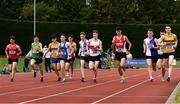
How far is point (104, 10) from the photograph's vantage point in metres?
77.3

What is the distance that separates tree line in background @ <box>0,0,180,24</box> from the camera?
76688mm

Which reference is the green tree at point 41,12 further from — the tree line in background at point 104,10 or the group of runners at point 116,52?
the group of runners at point 116,52

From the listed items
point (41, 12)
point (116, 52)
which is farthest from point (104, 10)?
point (116, 52)

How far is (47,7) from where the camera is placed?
7419 centimetres

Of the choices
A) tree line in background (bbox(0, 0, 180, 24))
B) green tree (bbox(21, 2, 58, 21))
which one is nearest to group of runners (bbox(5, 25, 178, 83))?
green tree (bbox(21, 2, 58, 21))

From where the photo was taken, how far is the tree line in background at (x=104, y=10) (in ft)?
252

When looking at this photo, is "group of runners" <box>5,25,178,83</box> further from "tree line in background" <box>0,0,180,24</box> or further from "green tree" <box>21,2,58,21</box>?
"tree line in background" <box>0,0,180,24</box>

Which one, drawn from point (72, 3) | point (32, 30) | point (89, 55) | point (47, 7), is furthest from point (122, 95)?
point (72, 3)

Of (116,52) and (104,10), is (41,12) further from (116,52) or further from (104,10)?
(116,52)

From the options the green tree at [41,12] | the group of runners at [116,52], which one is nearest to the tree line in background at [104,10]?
the green tree at [41,12]

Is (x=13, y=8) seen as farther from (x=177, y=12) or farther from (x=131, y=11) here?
(x=177, y=12)

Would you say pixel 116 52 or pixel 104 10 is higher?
pixel 104 10

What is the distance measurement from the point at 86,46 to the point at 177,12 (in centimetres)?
5963

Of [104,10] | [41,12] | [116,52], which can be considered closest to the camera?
[116,52]
